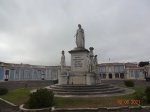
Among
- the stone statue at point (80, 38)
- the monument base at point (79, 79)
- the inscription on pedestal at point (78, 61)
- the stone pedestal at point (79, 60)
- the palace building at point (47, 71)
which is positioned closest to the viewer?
the monument base at point (79, 79)

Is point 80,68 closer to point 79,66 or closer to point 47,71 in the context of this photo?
point 79,66

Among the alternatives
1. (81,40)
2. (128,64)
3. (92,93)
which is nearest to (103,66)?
(128,64)

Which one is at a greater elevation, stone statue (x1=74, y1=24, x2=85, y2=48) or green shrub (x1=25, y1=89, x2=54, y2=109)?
stone statue (x1=74, y1=24, x2=85, y2=48)

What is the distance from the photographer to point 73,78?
15625mm

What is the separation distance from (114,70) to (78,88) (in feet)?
196

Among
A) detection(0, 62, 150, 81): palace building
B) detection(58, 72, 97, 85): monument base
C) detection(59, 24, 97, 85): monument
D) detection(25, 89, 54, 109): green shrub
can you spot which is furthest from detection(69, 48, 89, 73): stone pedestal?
detection(0, 62, 150, 81): palace building

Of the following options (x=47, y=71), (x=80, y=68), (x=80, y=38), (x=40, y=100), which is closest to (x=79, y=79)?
(x=80, y=68)

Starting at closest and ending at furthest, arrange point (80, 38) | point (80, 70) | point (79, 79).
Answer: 1. point (79, 79)
2. point (80, 70)
3. point (80, 38)

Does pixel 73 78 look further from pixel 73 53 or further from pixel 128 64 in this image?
pixel 128 64

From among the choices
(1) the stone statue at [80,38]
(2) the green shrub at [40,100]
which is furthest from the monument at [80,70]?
(2) the green shrub at [40,100]

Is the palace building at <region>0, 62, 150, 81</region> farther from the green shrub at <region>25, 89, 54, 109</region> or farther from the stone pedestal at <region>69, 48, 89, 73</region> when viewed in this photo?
the green shrub at <region>25, 89, 54, 109</region>

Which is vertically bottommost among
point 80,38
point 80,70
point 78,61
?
point 80,70

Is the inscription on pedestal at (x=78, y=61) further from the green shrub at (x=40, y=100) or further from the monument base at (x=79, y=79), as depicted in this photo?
the green shrub at (x=40, y=100)

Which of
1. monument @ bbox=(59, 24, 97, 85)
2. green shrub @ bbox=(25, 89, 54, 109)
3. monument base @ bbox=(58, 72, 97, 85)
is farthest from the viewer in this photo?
monument @ bbox=(59, 24, 97, 85)
